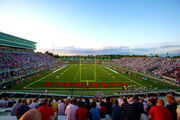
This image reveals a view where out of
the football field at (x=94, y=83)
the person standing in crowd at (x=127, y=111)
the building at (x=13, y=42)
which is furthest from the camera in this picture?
the building at (x=13, y=42)

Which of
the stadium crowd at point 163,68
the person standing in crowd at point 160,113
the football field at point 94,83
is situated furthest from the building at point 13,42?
the person standing in crowd at point 160,113

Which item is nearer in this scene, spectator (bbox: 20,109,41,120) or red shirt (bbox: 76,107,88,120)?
spectator (bbox: 20,109,41,120)

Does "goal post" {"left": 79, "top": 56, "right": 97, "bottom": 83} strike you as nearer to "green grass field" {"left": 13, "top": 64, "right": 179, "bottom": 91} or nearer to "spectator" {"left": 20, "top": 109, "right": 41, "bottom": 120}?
"green grass field" {"left": 13, "top": 64, "right": 179, "bottom": 91}

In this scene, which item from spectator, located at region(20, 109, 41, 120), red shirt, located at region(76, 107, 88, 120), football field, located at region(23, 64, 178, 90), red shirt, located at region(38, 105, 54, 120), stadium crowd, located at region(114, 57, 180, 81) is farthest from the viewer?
stadium crowd, located at region(114, 57, 180, 81)

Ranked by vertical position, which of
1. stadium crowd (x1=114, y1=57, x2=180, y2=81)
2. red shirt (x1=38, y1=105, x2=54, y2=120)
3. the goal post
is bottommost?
the goal post

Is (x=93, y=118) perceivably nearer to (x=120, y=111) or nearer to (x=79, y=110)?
(x=79, y=110)

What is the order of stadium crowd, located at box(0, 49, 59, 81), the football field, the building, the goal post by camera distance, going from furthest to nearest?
1. the building
2. the goal post
3. stadium crowd, located at box(0, 49, 59, 81)
4. the football field

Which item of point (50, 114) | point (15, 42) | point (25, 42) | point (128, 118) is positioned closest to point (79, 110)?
point (50, 114)

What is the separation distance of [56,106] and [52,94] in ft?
27.2

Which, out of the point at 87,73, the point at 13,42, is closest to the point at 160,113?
the point at 87,73

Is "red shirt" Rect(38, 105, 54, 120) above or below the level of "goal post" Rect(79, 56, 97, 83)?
above

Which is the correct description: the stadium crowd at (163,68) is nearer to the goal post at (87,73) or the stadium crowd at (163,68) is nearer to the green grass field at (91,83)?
the green grass field at (91,83)

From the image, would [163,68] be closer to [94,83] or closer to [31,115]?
[94,83]

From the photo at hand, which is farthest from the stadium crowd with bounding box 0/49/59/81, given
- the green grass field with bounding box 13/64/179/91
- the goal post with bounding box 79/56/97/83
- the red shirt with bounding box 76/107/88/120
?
the red shirt with bounding box 76/107/88/120
